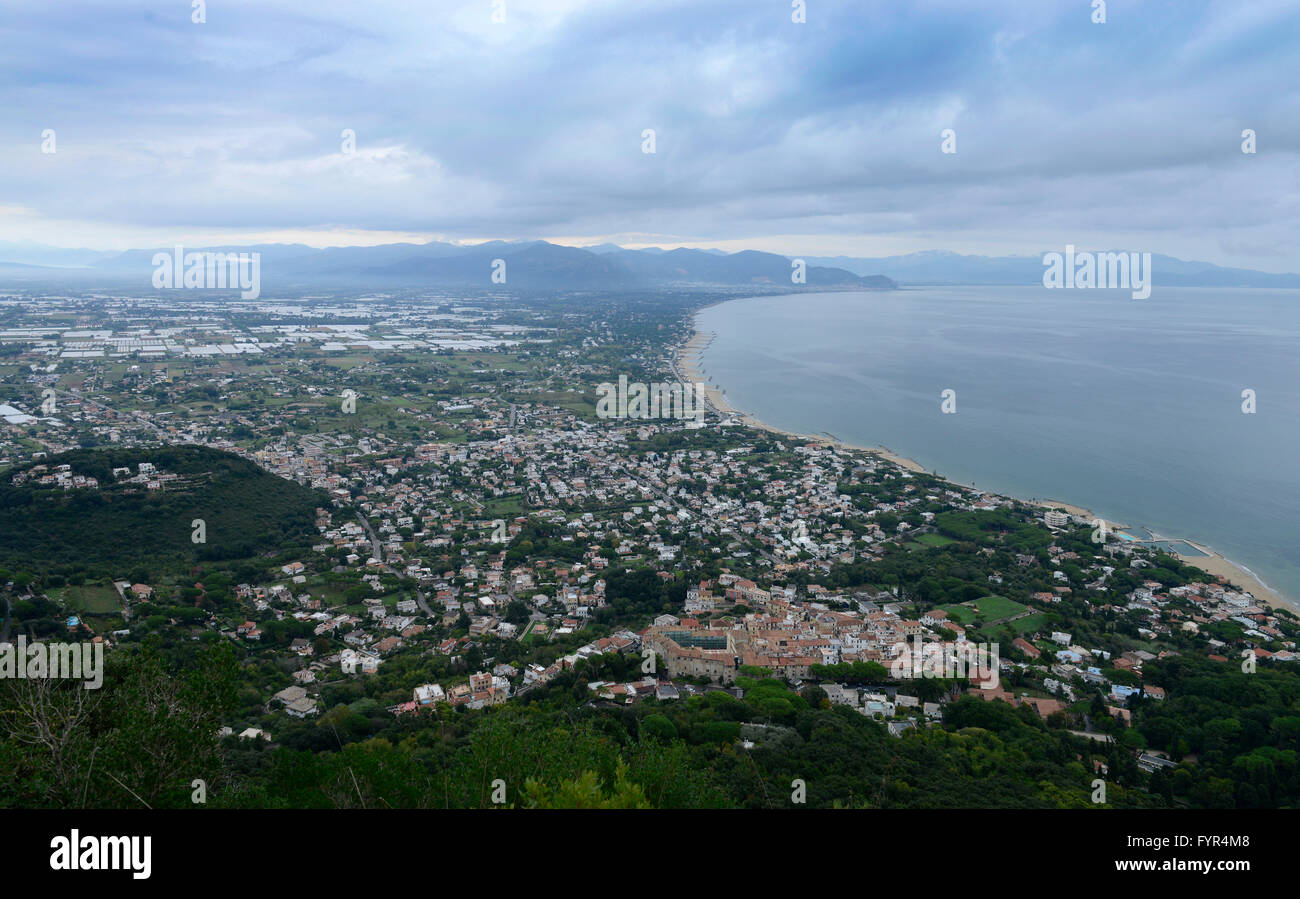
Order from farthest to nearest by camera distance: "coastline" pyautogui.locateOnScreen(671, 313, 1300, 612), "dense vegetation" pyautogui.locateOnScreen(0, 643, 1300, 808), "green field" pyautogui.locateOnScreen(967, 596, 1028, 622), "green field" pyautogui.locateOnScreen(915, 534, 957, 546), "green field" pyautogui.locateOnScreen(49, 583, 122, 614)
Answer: "green field" pyautogui.locateOnScreen(915, 534, 957, 546) < "coastline" pyautogui.locateOnScreen(671, 313, 1300, 612) < "green field" pyautogui.locateOnScreen(967, 596, 1028, 622) < "green field" pyautogui.locateOnScreen(49, 583, 122, 614) < "dense vegetation" pyautogui.locateOnScreen(0, 643, 1300, 808)

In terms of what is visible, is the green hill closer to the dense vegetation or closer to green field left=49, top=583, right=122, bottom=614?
green field left=49, top=583, right=122, bottom=614

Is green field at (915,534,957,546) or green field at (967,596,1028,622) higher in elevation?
green field at (915,534,957,546)

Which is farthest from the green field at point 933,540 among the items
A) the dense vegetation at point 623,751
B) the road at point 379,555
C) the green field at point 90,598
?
the green field at point 90,598

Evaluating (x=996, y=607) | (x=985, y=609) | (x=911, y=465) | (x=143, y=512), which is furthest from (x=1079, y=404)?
(x=143, y=512)

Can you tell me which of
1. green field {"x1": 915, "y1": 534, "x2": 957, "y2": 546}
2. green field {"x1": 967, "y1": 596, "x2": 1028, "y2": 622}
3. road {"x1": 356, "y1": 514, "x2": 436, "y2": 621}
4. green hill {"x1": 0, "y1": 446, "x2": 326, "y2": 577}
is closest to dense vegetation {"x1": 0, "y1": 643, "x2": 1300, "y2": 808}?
green field {"x1": 967, "y1": 596, "x2": 1028, "y2": 622}

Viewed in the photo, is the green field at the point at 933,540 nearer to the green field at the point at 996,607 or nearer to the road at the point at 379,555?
the green field at the point at 996,607

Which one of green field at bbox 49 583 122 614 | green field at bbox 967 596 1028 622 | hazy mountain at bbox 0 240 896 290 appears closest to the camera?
green field at bbox 49 583 122 614

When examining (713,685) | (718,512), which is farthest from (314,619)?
(718,512)

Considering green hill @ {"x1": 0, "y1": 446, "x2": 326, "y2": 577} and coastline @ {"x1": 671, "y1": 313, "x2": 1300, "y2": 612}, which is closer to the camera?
green hill @ {"x1": 0, "y1": 446, "x2": 326, "y2": 577}
